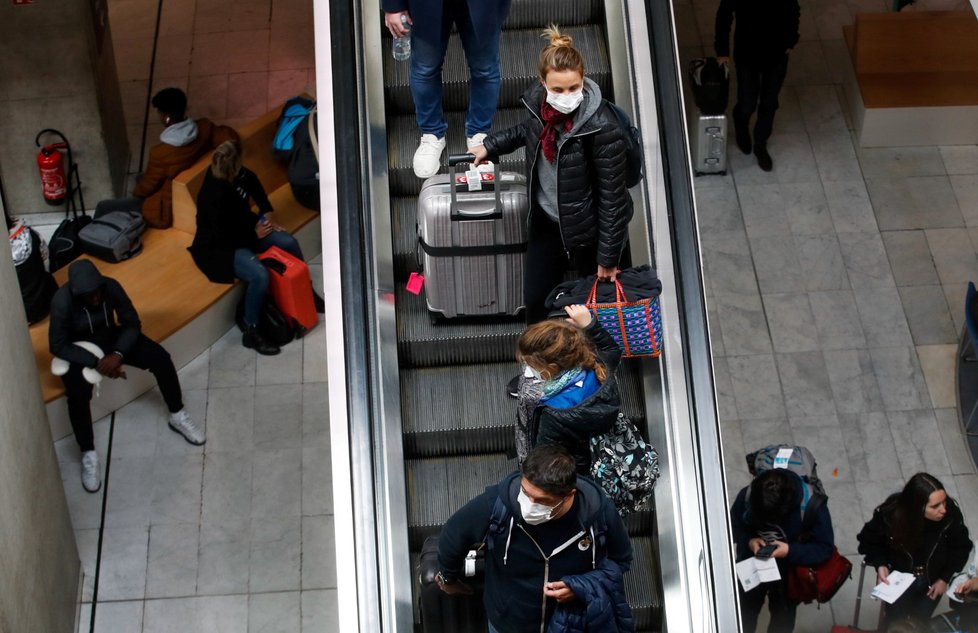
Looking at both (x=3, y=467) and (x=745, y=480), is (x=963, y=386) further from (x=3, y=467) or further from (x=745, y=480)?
(x=3, y=467)

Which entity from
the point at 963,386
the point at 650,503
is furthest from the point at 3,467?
the point at 963,386

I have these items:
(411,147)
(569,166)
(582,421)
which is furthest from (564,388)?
(411,147)

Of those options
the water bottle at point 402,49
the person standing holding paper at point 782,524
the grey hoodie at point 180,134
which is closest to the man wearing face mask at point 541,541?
the person standing holding paper at point 782,524

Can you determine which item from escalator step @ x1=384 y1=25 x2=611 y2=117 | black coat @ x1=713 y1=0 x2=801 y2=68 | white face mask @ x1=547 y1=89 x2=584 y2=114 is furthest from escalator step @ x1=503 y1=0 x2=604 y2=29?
black coat @ x1=713 y1=0 x2=801 y2=68

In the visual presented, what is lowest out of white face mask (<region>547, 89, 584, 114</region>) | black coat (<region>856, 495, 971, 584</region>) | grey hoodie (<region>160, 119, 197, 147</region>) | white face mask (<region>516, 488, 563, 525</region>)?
grey hoodie (<region>160, 119, 197, 147</region>)

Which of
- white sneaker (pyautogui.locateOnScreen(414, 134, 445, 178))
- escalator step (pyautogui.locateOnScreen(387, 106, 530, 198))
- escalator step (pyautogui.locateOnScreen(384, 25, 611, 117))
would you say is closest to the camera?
white sneaker (pyautogui.locateOnScreen(414, 134, 445, 178))

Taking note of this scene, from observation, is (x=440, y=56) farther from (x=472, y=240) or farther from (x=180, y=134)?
(x=180, y=134)

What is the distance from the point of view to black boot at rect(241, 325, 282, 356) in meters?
10.1

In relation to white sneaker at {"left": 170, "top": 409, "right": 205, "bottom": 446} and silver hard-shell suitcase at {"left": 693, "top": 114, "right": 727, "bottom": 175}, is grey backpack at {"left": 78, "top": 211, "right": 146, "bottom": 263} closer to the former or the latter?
white sneaker at {"left": 170, "top": 409, "right": 205, "bottom": 446}

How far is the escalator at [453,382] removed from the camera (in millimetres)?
6332

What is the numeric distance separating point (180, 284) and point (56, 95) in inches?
87.6

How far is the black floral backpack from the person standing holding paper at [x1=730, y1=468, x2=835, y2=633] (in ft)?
4.77

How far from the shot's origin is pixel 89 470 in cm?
923

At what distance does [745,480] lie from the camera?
8.98m
